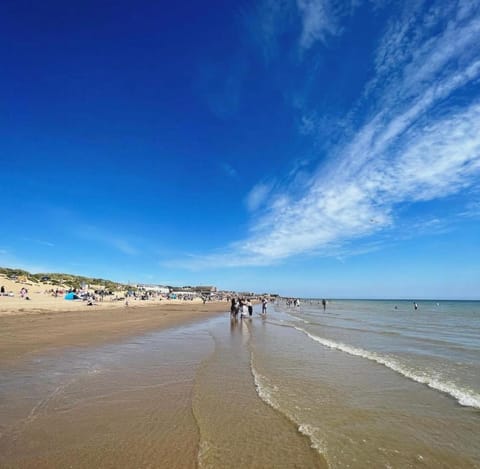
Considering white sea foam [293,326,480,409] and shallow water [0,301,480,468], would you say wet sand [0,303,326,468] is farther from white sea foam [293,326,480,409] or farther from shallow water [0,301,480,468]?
white sea foam [293,326,480,409]

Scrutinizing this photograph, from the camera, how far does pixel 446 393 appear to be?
7605mm

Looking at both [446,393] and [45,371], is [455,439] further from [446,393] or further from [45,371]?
[45,371]

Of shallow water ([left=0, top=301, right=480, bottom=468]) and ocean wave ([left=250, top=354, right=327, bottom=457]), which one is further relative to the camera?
ocean wave ([left=250, top=354, right=327, bottom=457])

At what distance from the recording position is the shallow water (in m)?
4.30

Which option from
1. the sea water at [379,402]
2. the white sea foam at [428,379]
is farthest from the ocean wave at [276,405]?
the white sea foam at [428,379]

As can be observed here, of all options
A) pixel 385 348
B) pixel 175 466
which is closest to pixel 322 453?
pixel 175 466

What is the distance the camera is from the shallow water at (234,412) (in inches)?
169

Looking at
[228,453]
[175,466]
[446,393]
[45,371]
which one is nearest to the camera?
[175,466]

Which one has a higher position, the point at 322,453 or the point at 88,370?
the point at 88,370

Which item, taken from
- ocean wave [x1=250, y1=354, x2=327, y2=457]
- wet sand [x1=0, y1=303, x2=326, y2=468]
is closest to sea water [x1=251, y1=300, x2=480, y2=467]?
ocean wave [x1=250, y1=354, x2=327, y2=457]

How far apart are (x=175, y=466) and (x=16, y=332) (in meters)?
15.6

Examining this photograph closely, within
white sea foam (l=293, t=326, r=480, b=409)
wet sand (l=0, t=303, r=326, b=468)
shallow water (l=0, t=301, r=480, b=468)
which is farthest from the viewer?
white sea foam (l=293, t=326, r=480, b=409)

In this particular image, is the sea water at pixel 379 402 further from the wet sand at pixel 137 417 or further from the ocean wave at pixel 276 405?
the wet sand at pixel 137 417

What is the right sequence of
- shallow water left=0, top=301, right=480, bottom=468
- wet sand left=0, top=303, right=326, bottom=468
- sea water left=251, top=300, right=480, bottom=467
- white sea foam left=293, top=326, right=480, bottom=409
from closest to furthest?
wet sand left=0, top=303, right=326, bottom=468 < shallow water left=0, top=301, right=480, bottom=468 < sea water left=251, top=300, right=480, bottom=467 < white sea foam left=293, top=326, right=480, bottom=409
